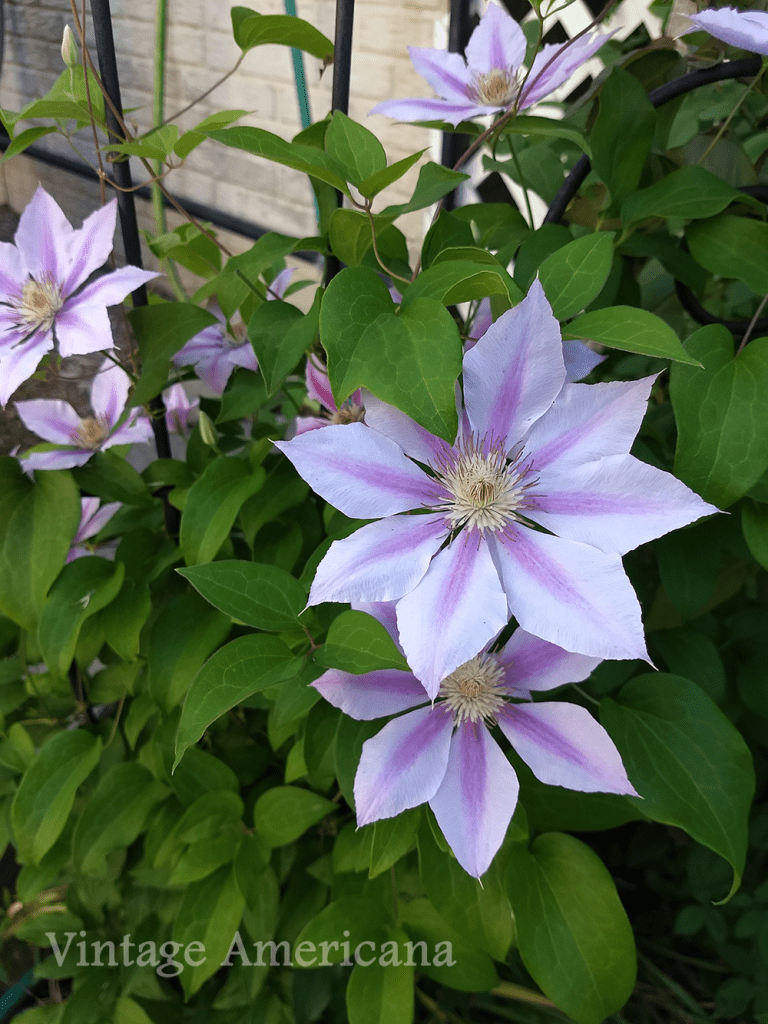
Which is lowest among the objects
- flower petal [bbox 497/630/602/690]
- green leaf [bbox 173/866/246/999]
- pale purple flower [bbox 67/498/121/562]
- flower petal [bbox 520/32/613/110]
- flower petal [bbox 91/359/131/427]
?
green leaf [bbox 173/866/246/999]

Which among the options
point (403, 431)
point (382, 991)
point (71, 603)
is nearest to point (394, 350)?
point (403, 431)

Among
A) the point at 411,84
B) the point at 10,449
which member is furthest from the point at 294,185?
the point at 10,449

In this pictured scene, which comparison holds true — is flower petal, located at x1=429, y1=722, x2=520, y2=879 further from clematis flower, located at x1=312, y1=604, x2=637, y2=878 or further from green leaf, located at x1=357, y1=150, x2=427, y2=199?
green leaf, located at x1=357, y1=150, x2=427, y2=199

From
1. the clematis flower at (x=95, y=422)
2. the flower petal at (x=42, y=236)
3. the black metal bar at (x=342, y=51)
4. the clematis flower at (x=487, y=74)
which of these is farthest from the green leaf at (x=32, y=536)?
the clematis flower at (x=487, y=74)

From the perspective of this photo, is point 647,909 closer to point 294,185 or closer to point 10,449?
point 10,449

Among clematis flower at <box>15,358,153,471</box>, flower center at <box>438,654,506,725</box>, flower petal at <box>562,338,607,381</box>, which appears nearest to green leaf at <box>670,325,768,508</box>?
flower petal at <box>562,338,607,381</box>

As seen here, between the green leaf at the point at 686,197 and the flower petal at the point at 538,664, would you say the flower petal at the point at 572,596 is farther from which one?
the green leaf at the point at 686,197
